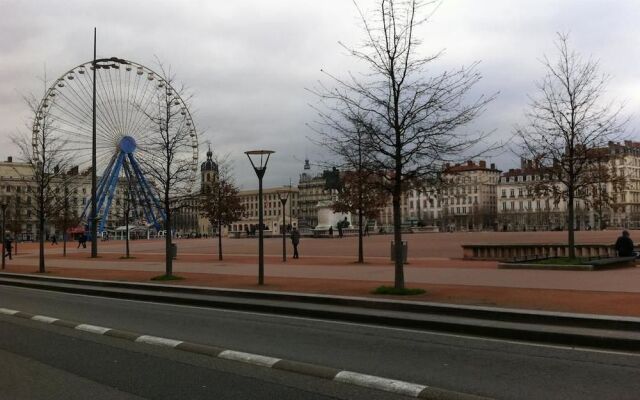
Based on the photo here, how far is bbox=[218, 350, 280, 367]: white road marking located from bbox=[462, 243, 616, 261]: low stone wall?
2025 centimetres

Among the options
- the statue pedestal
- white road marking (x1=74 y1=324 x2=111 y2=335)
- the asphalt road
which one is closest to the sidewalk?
the asphalt road

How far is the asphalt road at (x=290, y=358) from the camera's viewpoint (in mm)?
7184

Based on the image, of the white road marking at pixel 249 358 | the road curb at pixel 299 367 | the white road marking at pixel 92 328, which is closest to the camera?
Result: the road curb at pixel 299 367

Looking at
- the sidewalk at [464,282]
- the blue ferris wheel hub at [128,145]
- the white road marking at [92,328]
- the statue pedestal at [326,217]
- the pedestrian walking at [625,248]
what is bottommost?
the white road marking at [92,328]

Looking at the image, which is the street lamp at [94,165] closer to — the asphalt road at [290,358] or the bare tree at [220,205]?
the bare tree at [220,205]

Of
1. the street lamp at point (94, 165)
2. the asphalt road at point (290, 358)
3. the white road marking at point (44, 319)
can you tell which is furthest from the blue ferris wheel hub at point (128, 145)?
the asphalt road at point (290, 358)

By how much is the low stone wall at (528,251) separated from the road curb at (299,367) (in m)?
20.0

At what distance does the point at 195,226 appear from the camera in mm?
165375

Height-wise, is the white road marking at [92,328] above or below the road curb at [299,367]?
below

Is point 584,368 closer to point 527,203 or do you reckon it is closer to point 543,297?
point 543,297

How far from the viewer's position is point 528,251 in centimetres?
2822

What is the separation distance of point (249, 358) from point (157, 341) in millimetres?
2322

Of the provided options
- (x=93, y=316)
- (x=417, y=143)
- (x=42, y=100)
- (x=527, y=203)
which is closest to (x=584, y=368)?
(x=417, y=143)

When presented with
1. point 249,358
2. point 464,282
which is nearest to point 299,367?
point 249,358
